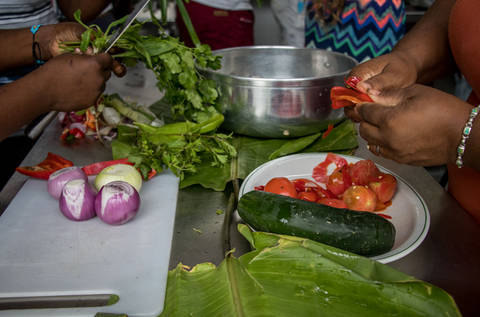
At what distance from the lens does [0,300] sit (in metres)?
0.88

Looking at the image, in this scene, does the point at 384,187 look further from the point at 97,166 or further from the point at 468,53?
the point at 97,166

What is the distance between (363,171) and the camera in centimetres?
122

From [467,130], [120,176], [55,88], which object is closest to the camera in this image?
[467,130]

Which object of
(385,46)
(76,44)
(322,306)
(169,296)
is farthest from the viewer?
(385,46)

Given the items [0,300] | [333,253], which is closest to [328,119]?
[333,253]

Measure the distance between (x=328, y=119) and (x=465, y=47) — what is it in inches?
23.8

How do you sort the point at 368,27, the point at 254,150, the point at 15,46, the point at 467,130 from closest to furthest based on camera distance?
the point at 467,130
the point at 254,150
the point at 15,46
the point at 368,27

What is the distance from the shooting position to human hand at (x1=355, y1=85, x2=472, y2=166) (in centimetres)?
82

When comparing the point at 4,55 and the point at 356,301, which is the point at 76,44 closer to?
the point at 4,55

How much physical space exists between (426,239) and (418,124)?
405 millimetres

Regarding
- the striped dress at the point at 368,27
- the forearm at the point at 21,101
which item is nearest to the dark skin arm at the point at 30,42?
the forearm at the point at 21,101

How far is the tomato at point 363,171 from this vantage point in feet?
3.98

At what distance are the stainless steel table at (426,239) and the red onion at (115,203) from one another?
0.54 feet

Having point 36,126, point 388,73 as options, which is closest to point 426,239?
point 388,73
